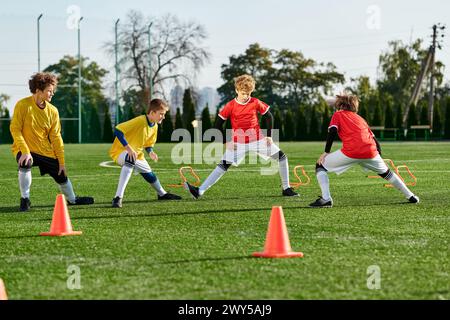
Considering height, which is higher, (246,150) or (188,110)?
(188,110)

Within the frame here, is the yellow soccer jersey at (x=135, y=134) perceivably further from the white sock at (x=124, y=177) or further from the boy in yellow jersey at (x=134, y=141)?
the white sock at (x=124, y=177)

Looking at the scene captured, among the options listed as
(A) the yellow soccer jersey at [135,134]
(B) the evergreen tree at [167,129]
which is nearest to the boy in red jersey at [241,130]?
(A) the yellow soccer jersey at [135,134]

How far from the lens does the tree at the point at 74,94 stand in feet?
204

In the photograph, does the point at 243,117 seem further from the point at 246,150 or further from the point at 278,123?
the point at 278,123

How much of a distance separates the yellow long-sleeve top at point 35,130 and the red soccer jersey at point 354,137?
12.9 feet

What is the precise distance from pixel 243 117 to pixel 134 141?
1826mm

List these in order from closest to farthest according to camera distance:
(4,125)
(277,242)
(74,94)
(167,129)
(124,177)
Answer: (277,242)
(124,177)
(4,125)
(167,129)
(74,94)

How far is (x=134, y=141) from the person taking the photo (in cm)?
1216

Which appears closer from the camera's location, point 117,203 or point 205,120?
point 117,203

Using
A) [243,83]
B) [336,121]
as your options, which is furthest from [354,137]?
[243,83]

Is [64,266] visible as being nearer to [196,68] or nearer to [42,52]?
[42,52]

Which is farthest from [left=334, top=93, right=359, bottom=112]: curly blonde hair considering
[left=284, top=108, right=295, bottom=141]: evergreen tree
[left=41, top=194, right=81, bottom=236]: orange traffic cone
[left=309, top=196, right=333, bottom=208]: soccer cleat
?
[left=284, top=108, right=295, bottom=141]: evergreen tree

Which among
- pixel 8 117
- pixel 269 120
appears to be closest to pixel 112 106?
pixel 8 117
